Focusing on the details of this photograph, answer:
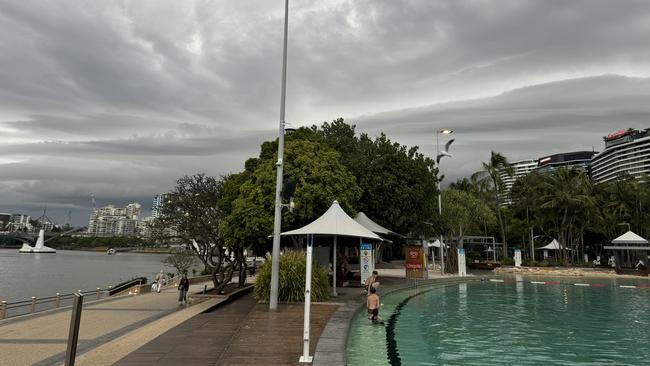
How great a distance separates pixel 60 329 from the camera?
12453mm

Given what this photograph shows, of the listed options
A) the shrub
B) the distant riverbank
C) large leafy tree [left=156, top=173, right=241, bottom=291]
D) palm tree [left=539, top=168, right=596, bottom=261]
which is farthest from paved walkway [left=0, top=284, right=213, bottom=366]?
palm tree [left=539, top=168, right=596, bottom=261]

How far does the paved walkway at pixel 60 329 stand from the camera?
346 inches

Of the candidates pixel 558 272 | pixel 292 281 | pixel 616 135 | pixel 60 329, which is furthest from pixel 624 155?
pixel 60 329

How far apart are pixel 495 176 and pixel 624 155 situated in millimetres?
102393

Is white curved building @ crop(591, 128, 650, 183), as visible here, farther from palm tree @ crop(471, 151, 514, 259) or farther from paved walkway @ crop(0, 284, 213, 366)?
paved walkway @ crop(0, 284, 213, 366)

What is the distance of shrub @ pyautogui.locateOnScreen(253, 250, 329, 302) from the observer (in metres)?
14.7

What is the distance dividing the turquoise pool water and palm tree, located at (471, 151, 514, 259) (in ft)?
112

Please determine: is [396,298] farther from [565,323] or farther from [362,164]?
[362,164]

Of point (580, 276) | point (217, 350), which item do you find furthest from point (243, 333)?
point (580, 276)

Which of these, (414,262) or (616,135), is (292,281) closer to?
(414,262)

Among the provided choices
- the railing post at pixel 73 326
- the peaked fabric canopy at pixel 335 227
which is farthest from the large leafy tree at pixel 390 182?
the railing post at pixel 73 326

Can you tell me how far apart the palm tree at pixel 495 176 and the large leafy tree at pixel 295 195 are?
38292 mm

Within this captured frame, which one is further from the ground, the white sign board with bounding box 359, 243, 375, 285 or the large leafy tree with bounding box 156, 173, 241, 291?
the large leafy tree with bounding box 156, 173, 241, 291

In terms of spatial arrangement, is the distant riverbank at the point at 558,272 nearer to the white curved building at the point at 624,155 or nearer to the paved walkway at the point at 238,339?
the paved walkway at the point at 238,339
